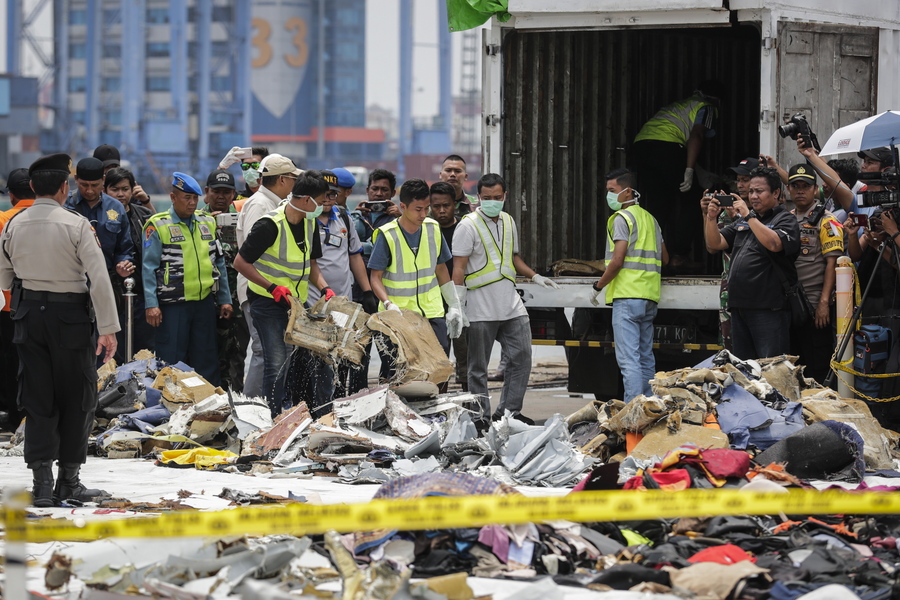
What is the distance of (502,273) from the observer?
8.17 meters

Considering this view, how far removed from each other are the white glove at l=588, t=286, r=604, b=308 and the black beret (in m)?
3.92

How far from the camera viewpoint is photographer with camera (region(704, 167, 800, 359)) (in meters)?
7.26

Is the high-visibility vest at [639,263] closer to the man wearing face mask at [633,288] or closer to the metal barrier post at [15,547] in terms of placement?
the man wearing face mask at [633,288]

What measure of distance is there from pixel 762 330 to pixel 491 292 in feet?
6.32

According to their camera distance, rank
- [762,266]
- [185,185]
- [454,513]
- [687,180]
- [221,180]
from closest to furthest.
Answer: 1. [454,513]
2. [762,266]
3. [185,185]
4. [687,180]
5. [221,180]

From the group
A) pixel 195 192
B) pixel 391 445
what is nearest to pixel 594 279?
pixel 391 445

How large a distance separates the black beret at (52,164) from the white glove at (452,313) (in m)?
3.10

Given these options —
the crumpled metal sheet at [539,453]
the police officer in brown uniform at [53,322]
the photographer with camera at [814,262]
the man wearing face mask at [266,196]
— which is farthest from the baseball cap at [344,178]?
the police officer in brown uniform at [53,322]

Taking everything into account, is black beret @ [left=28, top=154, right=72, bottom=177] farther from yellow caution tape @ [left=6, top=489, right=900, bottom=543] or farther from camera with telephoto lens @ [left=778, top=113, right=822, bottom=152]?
camera with telephoto lens @ [left=778, top=113, right=822, bottom=152]

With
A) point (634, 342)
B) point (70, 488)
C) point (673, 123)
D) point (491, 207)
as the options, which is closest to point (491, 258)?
point (491, 207)

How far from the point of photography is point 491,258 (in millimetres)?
8172

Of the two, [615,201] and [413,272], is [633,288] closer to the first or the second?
[615,201]

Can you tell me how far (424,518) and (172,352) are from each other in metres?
5.21

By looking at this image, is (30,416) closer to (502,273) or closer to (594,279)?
(502,273)
